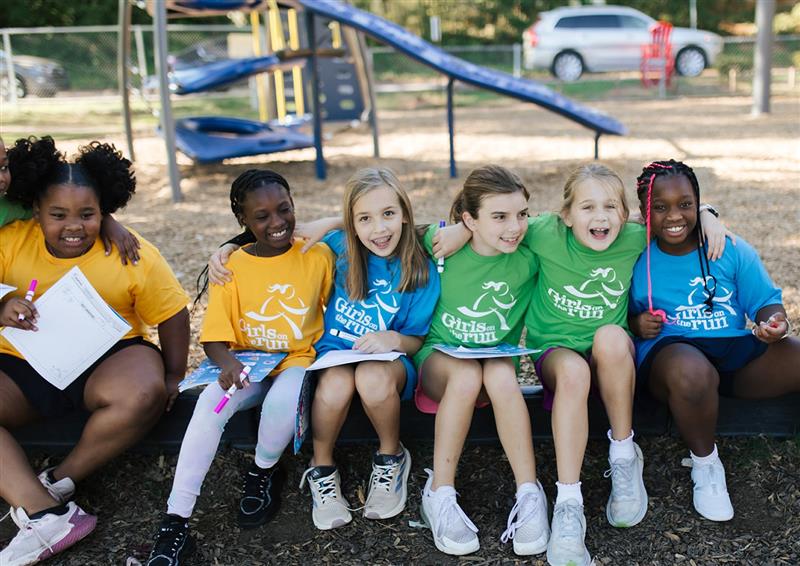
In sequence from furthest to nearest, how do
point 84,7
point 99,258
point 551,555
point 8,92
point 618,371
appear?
point 84,7 < point 8,92 < point 99,258 < point 618,371 < point 551,555

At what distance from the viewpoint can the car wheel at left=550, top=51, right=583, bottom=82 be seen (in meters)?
18.8

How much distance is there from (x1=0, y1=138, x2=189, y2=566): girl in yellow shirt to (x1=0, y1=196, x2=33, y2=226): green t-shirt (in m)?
0.02

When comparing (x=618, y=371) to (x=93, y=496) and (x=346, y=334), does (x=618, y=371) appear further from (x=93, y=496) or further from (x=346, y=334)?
(x=93, y=496)

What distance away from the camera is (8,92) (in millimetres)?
14500

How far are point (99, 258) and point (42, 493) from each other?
78 cm

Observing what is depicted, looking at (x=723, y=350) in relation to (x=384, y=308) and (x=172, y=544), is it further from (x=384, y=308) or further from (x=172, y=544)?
(x=172, y=544)

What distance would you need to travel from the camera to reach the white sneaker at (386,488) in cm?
263

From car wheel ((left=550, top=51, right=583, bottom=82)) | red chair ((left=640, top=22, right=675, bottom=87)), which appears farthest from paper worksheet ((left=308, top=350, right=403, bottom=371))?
car wheel ((left=550, top=51, right=583, bottom=82))

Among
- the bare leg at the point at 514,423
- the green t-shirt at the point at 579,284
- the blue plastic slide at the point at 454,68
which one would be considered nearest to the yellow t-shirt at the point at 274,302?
the bare leg at the point at 514,423

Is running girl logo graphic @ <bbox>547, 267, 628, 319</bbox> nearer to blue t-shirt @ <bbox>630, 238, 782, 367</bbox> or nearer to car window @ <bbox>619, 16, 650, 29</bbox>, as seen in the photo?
blue t-shirt @ <bbox>630, 238, 782, 367</bbox>

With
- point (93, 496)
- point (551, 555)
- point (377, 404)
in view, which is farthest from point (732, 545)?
point (93, 496)

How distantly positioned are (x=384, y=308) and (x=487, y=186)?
1.74ft

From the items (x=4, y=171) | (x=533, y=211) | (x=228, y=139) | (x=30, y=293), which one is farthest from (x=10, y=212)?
(x=228, y=139)

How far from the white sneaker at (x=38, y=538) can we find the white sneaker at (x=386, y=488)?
91 cm
